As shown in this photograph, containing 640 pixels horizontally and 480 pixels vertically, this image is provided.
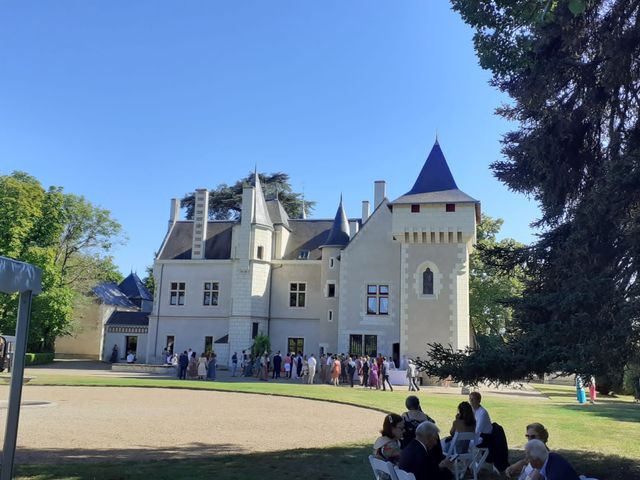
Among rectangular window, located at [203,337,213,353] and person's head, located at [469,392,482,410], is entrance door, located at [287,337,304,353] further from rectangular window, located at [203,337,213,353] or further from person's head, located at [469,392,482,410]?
Answer: person's head, located at [469,392,482,410]

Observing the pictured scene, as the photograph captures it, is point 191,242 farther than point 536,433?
Yes

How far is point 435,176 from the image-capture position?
35.4 meters

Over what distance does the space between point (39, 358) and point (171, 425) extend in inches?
1275

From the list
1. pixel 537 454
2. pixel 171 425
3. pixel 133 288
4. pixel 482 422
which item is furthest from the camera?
pixel 133 288

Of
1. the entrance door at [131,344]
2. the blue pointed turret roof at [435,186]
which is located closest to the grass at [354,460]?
the blue pointed turret roof at [435,186]

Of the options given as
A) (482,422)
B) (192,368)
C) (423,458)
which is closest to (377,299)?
(192,368)

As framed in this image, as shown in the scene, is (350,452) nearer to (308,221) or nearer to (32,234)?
(308,221)

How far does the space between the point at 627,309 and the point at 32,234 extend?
1636 inches

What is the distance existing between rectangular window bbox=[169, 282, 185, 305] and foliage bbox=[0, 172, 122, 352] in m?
7.05

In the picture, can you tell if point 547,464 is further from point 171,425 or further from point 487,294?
point 487,294

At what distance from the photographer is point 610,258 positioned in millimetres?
8820

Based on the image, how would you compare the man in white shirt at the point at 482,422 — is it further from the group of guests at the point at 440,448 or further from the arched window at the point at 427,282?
the arched window at the point at 427,282

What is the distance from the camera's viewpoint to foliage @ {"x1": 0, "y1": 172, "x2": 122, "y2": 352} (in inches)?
1492

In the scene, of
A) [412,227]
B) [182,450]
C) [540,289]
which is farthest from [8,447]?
[412,227]
